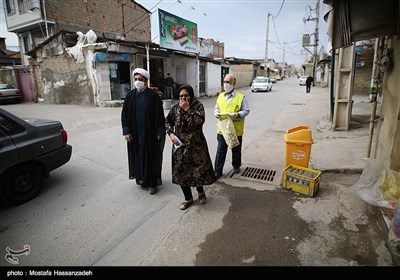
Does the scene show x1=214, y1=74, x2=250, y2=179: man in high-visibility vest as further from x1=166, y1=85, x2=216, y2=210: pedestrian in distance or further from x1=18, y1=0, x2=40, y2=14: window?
x1=18, y1=0, x2=40, y2=14: window

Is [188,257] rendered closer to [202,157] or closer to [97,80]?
[202,157]

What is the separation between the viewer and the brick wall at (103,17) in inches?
772

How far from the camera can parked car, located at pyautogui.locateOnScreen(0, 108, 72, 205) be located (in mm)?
3326

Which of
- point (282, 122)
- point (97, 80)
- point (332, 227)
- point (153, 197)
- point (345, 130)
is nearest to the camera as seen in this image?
point (332, 227)

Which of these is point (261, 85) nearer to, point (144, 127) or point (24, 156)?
point (144, 127)

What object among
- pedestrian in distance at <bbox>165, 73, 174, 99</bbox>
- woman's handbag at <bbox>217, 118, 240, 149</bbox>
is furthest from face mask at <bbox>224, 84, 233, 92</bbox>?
pedestrian in distance at <bbox>165, 73, 174, 99</bbox>

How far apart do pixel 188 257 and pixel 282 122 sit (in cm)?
787

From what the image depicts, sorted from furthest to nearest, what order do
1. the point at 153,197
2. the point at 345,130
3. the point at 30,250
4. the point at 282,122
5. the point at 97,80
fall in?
the point at 97,80
the point at 282,122
the point at 345,130
the point at 153,197
the point at 30,250

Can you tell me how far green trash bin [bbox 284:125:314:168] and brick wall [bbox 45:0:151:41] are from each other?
72.7ft

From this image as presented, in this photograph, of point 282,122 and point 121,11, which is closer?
point 282,122

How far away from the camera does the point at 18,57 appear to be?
2661 cm

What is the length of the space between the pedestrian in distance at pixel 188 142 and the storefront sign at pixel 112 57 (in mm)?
12011

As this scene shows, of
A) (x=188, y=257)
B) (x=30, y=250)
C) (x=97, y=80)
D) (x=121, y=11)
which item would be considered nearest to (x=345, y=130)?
(x=188, y=257)

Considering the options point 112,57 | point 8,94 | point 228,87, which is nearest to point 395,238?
point 228,87
